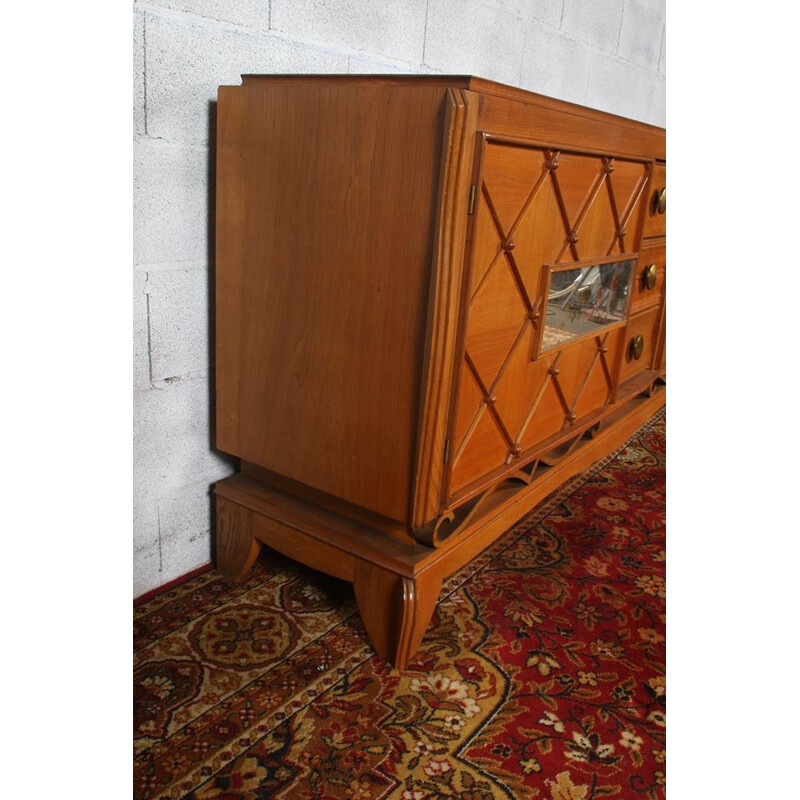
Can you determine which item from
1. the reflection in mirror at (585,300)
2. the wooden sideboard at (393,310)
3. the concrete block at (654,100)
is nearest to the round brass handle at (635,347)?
Result: the reflection in mirror at (585,300)

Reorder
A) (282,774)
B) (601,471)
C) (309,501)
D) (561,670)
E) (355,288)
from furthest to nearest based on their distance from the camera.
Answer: (601,471), (309,501), (561,670), (355,288), (282,774)

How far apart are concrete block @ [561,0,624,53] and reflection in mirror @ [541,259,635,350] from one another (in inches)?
49.8

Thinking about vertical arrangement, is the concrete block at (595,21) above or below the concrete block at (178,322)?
above

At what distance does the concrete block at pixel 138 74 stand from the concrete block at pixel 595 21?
184 cm

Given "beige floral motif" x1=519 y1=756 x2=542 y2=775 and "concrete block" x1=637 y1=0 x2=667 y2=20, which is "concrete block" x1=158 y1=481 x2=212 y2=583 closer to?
"beige floral motif" x1=519 y1=756 x2=542 y2=775

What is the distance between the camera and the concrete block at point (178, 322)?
4.62 ft

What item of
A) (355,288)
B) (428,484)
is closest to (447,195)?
(355,288)

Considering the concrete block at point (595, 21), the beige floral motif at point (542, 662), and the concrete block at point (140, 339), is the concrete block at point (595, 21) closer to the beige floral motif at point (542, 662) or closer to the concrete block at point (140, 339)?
the concrete block at point (140, 339)

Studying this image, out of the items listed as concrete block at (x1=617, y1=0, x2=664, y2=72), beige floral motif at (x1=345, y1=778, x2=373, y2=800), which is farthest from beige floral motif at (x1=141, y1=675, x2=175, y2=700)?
concrete block at (x1=617, y1=0, x2=664, y2=72)

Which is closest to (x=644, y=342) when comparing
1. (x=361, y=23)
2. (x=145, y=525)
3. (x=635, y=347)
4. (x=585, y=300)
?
(x=635, y=347)

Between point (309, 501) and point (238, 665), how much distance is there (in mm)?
332

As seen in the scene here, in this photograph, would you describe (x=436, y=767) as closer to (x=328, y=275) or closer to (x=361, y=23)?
(x=328, y=275)

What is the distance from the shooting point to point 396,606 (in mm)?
1322

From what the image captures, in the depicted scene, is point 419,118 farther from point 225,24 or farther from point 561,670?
point 561,670
